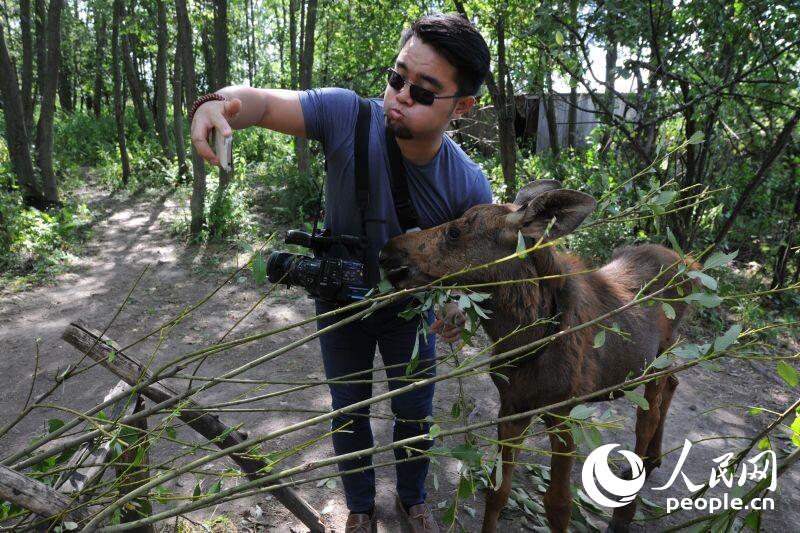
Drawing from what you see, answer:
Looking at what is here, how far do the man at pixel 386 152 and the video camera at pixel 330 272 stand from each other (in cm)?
13

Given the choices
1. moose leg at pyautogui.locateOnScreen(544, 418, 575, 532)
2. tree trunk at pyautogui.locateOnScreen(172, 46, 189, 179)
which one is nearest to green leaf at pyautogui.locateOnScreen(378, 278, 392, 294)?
moose leg at pyautogui.locateOnScreen(544, 418, 575, 532)

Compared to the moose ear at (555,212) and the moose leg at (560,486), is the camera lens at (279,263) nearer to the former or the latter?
the moose ear at (555,212)

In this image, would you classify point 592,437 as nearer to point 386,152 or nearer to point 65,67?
point 386,152

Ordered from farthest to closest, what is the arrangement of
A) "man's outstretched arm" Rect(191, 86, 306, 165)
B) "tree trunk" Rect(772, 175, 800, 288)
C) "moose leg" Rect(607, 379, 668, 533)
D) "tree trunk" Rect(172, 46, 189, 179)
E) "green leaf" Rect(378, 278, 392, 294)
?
"tree trunk" Rect(172, 46, 189, 179), "tree trunk" Rect(772, 175, 800, 288), "moose leg" Rect(607, 379, 668, 533), "green leaf" Rect(378, 278, 392, 294), "man's outstretched arm" Rect(191, 86, 306, 165)

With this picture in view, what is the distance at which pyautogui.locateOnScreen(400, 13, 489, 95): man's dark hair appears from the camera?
2486 millimetres

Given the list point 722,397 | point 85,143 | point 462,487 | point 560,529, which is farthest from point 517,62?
point 85,143

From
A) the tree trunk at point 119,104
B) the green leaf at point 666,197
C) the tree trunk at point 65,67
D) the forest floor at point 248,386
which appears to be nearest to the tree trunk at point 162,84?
the tree trunk at point 119,104

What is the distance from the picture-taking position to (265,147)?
16.9 m

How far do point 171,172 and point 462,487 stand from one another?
13949mm

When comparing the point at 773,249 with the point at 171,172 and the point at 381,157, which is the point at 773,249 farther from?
the point at 171,172

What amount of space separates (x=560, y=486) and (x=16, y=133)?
11.0 meters

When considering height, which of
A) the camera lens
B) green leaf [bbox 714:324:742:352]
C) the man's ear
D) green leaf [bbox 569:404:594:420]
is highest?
the man's ear

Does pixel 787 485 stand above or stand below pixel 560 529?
below

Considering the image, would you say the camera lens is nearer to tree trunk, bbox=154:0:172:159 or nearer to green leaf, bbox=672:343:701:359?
green leaf, bbox=672:343:701:359
